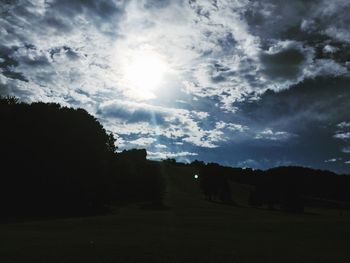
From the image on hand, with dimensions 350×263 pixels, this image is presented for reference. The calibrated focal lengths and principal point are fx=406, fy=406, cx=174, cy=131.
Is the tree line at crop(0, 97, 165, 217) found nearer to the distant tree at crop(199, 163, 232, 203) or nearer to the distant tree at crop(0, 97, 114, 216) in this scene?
the distant tree at crop(0, 97, 114, 216)

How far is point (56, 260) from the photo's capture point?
57.0 feet

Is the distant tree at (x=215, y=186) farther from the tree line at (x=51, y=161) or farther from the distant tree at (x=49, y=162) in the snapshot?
the distant tree at (x=49, y=162)

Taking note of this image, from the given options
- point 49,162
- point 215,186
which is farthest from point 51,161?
point 215,186

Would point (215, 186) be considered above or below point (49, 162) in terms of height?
above

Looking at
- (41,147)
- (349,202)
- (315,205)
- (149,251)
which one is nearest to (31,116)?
(41,147)

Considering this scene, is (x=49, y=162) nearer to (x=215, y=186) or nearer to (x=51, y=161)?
(x=51, y=161)

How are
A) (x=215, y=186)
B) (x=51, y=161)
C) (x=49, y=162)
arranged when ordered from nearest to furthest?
(x=49, y=162)
(x=51, y=161)
(x=215, y=186)

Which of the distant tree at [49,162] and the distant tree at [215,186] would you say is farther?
the distant tree at [215,186]

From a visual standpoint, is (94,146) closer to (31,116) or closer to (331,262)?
(31,116)

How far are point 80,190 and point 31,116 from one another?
14.5 metres

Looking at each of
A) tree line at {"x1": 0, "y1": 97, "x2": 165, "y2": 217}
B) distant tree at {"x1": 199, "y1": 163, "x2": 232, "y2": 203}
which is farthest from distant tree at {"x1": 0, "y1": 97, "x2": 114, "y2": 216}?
distant tree at {"x1": 199, "y1": 163, "x2": 232, "y2": 203}

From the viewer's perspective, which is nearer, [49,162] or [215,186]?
[49,162]

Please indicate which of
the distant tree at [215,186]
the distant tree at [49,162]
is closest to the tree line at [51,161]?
the distant tree at [49,162]

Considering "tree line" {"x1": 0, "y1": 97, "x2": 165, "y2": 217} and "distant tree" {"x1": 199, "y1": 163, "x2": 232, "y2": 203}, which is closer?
"tree line" {"x1": 0, "y1": 97, "x2": 165, "y2": 217}
